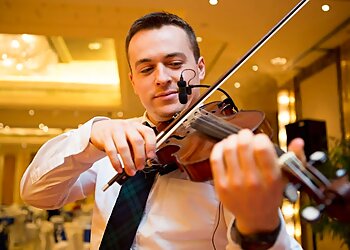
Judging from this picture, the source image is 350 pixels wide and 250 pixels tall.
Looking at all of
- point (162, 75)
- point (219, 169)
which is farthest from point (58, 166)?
point (219, 169)

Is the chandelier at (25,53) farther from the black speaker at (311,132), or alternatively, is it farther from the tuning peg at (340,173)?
the tuning peg at (340,173)

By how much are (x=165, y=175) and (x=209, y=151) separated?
0.21 metres

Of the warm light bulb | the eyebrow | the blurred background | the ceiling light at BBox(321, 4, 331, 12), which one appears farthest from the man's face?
the warm light bulb

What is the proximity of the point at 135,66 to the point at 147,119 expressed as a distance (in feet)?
0.37

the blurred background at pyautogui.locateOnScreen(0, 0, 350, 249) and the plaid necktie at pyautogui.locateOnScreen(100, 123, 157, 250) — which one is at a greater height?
the blurred background at pyautogui.locateOnScreen(0, 0, 350, 249)

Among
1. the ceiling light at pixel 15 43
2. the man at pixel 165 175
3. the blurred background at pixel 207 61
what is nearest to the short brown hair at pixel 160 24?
the man at pixel 165 175

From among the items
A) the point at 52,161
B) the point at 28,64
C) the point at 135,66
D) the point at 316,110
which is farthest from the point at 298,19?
the point at 52,161

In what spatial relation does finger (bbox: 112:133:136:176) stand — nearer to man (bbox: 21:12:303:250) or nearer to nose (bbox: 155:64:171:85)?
man (bbox: 21:12:303:250)

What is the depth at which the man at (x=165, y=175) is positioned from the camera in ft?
1.27

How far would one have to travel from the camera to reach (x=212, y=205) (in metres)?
0.74

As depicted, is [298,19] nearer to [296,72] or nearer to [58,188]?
[296,72]

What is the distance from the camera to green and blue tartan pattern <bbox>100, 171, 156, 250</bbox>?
73 centimetres

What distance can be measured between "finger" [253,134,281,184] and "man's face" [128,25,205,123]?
17.2 inches

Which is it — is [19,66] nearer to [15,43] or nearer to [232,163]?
[15,43]
